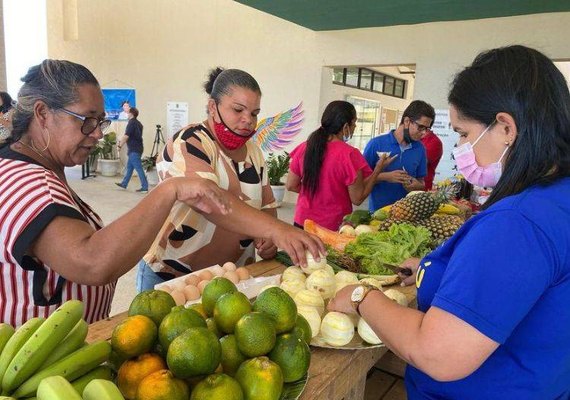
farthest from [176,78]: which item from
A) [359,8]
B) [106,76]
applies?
[359,8]

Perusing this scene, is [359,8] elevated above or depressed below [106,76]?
above

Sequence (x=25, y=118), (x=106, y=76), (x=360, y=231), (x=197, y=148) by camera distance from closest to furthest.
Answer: (x=25, y=118) < (x=197, y=148) < (x=360, y=231) < (x=106, y=76)

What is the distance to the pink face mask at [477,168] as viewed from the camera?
3.69 feet

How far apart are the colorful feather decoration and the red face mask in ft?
20.7

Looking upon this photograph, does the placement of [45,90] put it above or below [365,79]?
→ below

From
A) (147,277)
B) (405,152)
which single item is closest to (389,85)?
(405,152)

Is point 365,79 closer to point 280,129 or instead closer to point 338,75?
point 338,75

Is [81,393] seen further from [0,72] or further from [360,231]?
[0,72]

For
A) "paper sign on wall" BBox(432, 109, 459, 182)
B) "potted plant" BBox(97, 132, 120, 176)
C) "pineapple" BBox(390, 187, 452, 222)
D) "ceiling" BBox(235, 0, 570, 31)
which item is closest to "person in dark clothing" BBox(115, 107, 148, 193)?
"potted plant" BBox(97, 132, 120, 176)

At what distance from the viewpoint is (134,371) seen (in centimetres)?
93

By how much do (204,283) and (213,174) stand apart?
1.76ft

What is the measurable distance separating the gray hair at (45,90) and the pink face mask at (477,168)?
1264 mm

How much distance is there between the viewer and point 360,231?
2729 mm

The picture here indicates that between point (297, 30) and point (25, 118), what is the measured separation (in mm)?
7386
